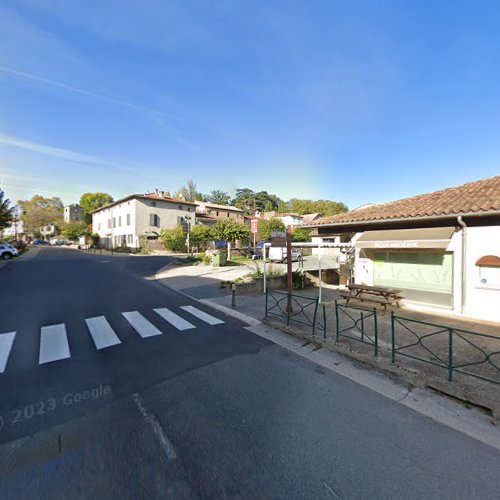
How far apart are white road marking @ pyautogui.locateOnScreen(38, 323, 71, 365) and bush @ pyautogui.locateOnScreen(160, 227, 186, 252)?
2558 cm

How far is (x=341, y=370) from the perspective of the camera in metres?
4.61

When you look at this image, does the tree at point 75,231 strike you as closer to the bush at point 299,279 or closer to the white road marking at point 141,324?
the bush at point 299,279

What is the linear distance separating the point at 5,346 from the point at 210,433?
542 centimetres

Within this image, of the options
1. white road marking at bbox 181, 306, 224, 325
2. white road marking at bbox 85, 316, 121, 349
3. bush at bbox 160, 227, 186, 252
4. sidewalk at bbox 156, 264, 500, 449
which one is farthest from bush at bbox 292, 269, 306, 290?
bush at bbox 160, 227, 186, 252

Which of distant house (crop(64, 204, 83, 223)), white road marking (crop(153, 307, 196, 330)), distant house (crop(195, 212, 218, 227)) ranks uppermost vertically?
distant house (crop(64, 204, 83, 223))

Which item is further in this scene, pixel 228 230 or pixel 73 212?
pixel 73 212

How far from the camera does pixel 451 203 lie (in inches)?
328

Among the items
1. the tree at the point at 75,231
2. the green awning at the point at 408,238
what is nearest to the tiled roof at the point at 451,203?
the green awning at the point at 408,238

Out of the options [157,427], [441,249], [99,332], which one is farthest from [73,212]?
[441,249]

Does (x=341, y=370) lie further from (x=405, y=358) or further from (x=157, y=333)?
(x=157, y=333)

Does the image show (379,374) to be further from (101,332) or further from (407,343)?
(101,332)

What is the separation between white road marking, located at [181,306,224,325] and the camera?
289 inches

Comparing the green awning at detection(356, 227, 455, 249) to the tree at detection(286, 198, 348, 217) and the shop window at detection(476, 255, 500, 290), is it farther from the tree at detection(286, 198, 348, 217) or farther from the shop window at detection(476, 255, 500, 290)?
the tree at detection(286, 198, 348, 217)

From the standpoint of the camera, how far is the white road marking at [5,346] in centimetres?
464
